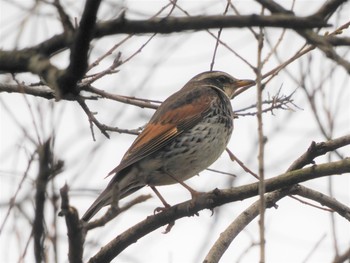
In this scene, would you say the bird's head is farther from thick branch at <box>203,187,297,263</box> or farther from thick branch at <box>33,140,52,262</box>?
thick branch at <box>33,140,52,262</box>

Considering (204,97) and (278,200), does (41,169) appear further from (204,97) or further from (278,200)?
(204,97)

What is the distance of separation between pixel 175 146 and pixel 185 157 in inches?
8.3

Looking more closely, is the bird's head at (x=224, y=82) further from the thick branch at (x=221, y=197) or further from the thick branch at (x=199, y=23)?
the thick branch at (x=199, y=23)

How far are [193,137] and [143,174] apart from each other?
2.35 ft

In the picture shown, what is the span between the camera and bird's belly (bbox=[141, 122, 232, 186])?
8008mm

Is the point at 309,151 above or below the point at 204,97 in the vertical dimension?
below

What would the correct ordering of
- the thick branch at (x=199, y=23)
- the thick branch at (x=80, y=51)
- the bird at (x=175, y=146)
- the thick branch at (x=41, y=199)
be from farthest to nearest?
the bird at (x=175, y=146), the thick branch at (x=80, y=51), the thick branch at (x=199, y=23), the thick branch at (x=41, y=199)

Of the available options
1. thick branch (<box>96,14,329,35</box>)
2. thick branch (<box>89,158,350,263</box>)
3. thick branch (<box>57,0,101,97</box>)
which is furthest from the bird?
thick branch (<box>96,14,329,35</box>)

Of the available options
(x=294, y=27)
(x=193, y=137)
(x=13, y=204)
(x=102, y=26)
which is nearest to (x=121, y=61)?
(x=193, y=137)

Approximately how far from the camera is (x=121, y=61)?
6.73 m

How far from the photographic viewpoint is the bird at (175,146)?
7910 millimetres

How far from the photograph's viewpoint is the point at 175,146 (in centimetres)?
812

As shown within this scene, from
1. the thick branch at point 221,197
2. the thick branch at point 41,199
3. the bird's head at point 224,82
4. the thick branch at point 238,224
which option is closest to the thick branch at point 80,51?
the thick branch at point 41,199

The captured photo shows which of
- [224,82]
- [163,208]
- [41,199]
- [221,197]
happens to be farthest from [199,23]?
[224,82]
